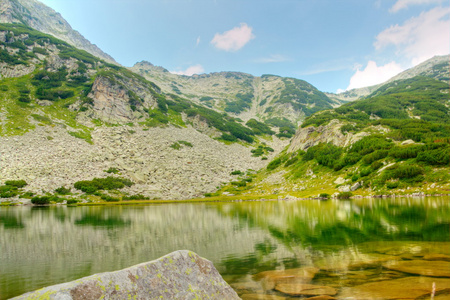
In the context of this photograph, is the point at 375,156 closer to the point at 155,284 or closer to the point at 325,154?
the point at 325,154

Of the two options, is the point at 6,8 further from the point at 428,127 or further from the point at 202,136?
the point at 428,127

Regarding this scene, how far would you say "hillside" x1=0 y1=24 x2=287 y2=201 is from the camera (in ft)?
251

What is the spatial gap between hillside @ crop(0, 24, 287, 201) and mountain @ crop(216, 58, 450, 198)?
25035 millimetres

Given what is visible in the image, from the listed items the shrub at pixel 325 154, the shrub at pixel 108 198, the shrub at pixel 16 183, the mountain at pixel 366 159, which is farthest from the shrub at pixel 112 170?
the shrub at pixel 325 154

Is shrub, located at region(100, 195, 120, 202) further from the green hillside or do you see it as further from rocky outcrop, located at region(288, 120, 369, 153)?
rocky outcrop, located at region(288, 120, 369, 153)

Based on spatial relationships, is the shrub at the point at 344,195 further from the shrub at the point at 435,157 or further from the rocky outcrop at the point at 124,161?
the rocky outcrop at the point at 124,161

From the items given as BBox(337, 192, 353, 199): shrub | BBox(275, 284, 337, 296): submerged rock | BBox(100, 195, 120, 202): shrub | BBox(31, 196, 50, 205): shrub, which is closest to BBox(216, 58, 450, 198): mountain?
BBox(337, 192, 353, 199): shrub

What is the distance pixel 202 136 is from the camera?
142500mm

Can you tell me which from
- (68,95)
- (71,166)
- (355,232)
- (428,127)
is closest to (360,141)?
(428,127)

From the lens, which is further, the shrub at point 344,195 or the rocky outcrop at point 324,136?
the rocky outcrop at point 324,136

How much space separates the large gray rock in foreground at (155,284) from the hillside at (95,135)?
238 feet

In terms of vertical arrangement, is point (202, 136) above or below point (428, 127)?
above

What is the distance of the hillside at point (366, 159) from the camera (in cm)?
5397

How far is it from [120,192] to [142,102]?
93917mm
